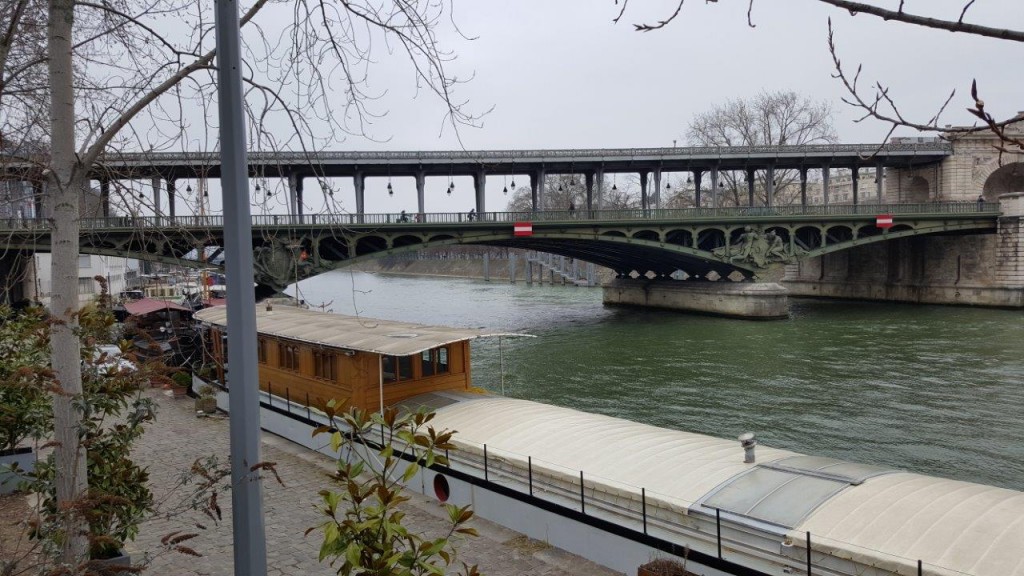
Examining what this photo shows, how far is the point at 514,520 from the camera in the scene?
11289 millimetres

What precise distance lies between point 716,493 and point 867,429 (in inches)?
533

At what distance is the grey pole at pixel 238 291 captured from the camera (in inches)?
183

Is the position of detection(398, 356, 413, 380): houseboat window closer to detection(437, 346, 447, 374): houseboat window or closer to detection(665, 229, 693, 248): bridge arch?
detection(437, 346, 447, 374): houseboat window

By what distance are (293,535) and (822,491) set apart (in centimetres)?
721

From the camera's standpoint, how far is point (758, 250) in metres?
49.7

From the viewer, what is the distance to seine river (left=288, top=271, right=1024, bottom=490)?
19.4m

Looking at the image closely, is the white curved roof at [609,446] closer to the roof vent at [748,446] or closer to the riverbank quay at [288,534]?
the roof vent at [748,446]

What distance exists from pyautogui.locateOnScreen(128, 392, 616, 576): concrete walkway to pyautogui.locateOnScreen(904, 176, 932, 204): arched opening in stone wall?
206ft

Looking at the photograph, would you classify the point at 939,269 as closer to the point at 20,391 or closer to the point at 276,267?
the point at 276,267

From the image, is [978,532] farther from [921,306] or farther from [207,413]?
[921,306]

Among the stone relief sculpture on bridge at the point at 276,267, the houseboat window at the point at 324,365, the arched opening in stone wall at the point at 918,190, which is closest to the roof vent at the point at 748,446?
the houseboat window at the point at 324,365

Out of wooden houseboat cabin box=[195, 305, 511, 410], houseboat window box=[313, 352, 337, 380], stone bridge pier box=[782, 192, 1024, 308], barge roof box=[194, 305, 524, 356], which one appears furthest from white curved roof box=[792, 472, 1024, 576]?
stone bridge pier box=[782, 192, 1024, 308]

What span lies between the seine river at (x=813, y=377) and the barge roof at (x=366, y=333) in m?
1.45

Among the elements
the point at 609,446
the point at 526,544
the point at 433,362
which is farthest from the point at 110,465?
the point at 433,362
